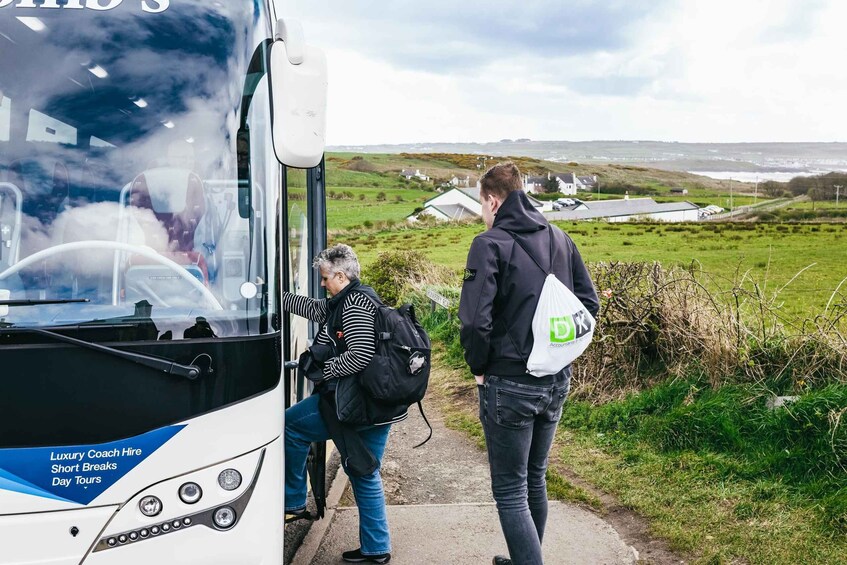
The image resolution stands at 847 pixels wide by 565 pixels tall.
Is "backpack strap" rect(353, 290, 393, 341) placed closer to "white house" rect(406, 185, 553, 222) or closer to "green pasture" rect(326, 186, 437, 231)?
"green pasture" rect(326, 186, 437, 231)

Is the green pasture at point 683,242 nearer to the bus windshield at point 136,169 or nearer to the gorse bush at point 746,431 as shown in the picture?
the gorse bush at point 746,431

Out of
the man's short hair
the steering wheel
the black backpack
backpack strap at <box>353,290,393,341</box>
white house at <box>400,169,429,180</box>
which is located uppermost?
white house at <box>400,169,429,180</box>

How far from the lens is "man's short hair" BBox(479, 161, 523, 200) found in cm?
383

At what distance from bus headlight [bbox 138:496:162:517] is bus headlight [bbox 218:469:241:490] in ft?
0.77

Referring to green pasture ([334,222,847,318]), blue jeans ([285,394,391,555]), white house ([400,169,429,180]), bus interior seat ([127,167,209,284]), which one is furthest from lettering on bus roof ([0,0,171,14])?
white house ([400,169,429,180])

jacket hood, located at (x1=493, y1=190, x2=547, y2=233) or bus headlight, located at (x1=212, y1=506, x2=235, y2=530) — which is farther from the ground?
jacket hood, located at (x1=493, y1=190, x2=547, y2=233)

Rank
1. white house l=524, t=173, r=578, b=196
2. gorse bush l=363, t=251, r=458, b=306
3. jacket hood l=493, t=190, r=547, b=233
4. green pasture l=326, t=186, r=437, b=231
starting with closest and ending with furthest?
jacket hood l=493, t=190, r=547, b=233
gorse bush l=363, t=251, r=458, b=306
green pasture l=326, t=186, r=437, b=231
white house l=524, t=173, r=578, b=196

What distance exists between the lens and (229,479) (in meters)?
3.09

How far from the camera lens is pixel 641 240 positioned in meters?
53.2

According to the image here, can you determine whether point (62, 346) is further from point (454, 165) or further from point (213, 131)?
point (454, 165)

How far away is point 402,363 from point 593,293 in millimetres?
1043

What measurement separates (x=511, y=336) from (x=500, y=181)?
0.76 m

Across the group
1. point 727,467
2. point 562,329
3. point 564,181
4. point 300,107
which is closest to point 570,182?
point 564,181

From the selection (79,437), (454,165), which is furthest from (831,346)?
(454,165)
